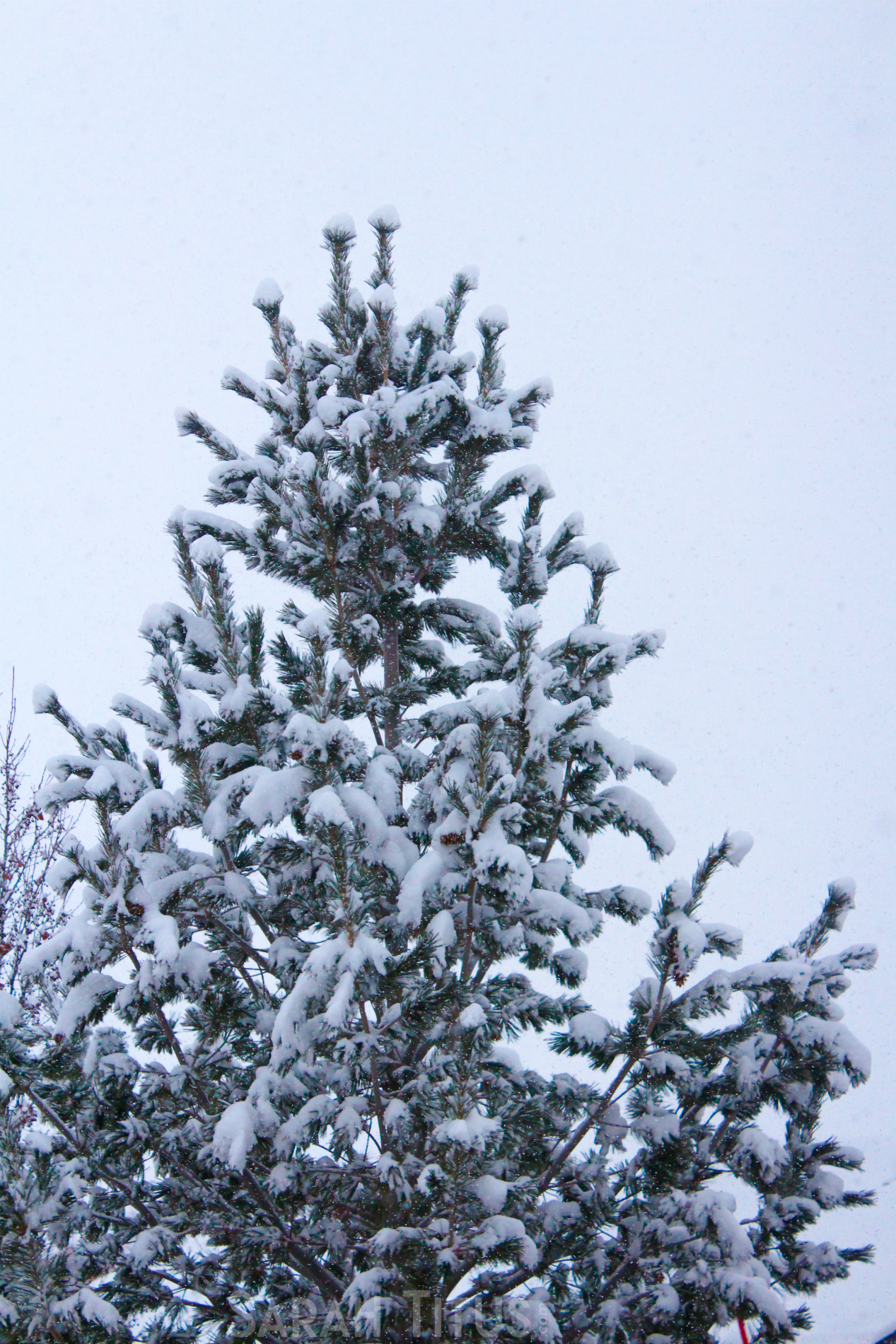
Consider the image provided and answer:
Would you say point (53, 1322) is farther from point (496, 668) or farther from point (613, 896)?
point (496, 668)

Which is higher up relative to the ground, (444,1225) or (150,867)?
(150,867)

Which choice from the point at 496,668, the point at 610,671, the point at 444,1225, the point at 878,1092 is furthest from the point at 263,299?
the point at 878,1092

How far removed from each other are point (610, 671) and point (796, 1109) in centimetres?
200

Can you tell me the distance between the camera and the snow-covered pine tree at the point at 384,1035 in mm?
3355

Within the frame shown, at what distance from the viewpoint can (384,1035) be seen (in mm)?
3629

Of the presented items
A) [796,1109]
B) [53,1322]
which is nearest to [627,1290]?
[796,1109]

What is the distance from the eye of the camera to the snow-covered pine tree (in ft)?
11.0

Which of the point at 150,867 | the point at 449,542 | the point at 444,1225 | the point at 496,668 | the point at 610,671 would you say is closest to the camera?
the point at 444,1225

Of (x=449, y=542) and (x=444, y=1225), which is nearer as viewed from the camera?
Result: (x=444, y=1225)

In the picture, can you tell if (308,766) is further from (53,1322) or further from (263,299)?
(263,299)

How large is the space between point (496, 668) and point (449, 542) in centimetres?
81

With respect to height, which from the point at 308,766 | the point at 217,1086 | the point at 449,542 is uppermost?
the point at 449,542

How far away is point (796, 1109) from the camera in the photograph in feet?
12.7

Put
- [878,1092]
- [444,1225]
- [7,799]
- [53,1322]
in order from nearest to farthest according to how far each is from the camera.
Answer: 1. [53,1322]
2. [444,1225]
3. [7,799]
4. [878,1092]
